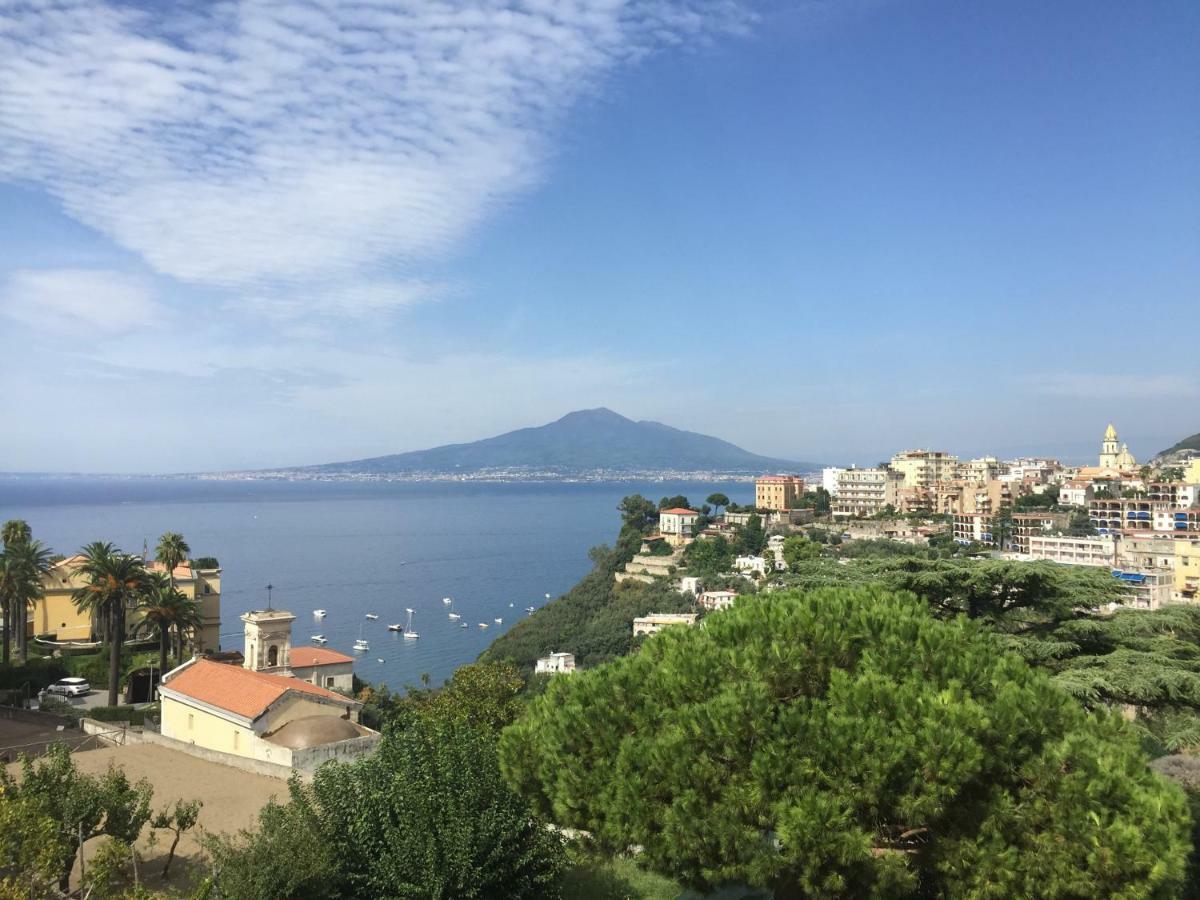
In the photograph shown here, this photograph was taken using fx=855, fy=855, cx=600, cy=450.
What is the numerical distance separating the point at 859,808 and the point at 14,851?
667cm

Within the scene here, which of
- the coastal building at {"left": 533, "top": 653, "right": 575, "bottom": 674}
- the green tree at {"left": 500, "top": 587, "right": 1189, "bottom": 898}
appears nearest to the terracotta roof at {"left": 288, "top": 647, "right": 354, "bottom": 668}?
the green tree at {"left": 500, "top": 587, "right": 1189, "bottom": 898}

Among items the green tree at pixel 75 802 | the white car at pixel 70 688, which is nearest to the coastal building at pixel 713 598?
the white car at pixel 70 688

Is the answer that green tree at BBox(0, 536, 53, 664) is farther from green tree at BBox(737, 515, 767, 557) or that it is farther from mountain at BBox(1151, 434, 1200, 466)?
mountain at BBox(1151, 434, 1200, 466)

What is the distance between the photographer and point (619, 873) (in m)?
9.90

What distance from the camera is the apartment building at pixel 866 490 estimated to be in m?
89.9

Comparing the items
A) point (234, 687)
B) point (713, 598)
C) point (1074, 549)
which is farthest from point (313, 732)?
point (1074, 549)

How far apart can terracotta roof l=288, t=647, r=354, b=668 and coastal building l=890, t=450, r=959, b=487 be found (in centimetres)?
8232

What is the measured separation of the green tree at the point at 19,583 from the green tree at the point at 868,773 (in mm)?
24708

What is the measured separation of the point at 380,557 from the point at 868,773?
95184mm

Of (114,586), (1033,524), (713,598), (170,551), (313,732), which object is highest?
(170,551)

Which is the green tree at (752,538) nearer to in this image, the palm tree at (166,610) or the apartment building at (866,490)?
the apartment building at (866,490)

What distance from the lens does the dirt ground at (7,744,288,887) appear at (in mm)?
10383

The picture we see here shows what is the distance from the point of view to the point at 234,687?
15844 millimetres

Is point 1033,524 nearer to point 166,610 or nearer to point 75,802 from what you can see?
point 166,610
